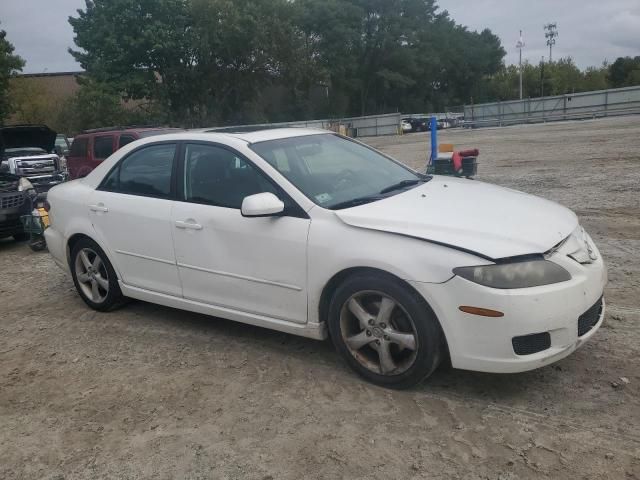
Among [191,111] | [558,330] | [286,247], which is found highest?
[191,111]

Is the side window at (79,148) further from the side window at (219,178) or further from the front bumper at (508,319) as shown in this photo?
the front bumper at (508,319)

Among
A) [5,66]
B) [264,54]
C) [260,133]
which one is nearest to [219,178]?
[260,133]

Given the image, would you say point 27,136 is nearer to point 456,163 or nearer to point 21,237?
point 21,237

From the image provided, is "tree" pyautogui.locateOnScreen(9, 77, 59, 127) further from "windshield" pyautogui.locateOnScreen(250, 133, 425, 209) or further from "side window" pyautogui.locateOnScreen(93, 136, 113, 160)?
"windshield" pyautogui.locateOnScreen(250, 133, 425, 209)

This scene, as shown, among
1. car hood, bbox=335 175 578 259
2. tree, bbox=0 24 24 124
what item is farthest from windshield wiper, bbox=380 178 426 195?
tree, bbox=0 24 24 124

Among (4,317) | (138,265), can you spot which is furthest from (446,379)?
(4,317)

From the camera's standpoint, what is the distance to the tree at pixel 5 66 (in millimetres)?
32562

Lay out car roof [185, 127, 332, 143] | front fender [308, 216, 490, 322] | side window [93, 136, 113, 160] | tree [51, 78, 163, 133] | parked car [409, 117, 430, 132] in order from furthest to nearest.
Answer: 1. parked car [409, 117, 430, 132]
2. tree [51, 78, 163, 133]
3. side window [93, 136, 113, 160]
4. car roof [185, 127, 332, 143]
5. front fender [308, 216, 490, 322]

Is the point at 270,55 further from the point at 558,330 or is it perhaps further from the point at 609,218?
the point at 558,330

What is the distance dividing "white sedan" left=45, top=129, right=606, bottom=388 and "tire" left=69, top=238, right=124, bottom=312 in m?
0.02

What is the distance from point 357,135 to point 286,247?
40934 millimetres

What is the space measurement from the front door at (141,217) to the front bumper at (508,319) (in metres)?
2.13

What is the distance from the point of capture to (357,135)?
4378 centimetres

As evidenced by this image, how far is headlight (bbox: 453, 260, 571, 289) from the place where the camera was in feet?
10.1
